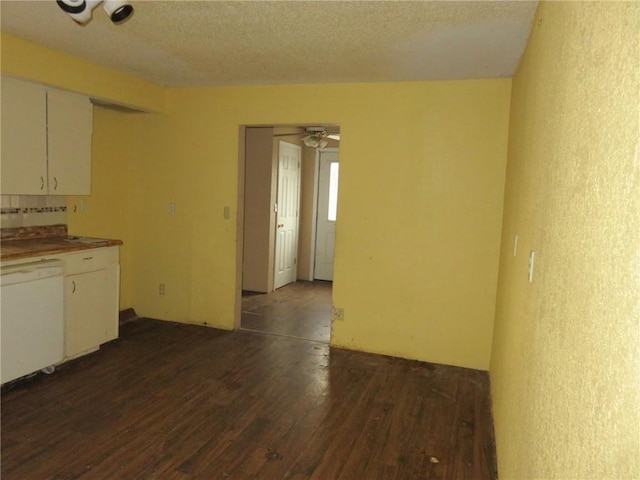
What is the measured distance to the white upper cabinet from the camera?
3131mm

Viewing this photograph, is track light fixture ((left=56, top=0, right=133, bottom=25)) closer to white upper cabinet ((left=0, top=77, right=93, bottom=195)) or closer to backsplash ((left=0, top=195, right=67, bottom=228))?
white upper cabinet ((left=0, top=77, right=93, bottom=195))

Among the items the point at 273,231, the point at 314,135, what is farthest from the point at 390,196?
the point at 273,231

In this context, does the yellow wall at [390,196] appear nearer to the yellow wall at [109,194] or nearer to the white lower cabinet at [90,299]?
the yellow wall at [109,194]

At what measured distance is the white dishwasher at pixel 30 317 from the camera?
115 inches

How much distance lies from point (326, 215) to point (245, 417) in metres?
4.46

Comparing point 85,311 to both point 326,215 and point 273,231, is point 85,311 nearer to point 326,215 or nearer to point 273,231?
point 273,231

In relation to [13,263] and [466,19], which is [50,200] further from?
[466,19]

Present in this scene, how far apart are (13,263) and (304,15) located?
7.89 feet

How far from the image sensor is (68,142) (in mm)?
3576

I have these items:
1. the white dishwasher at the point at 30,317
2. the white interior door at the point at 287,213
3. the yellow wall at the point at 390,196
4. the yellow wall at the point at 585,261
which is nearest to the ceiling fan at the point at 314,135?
the white interior door at the point at 287,213

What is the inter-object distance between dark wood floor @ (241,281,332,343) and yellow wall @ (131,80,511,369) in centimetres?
40

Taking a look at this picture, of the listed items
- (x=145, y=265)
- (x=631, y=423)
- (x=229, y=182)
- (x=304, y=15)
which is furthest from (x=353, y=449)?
(x=145, y=265)

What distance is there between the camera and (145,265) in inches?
187

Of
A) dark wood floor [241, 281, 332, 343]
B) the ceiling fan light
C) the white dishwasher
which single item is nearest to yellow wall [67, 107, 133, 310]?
the white dishwasher
